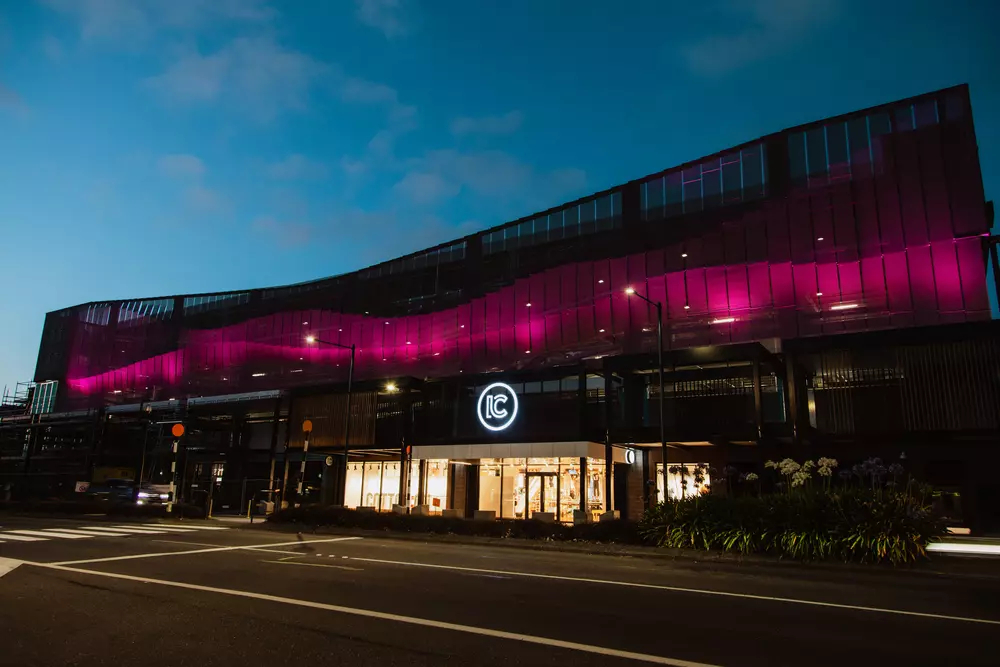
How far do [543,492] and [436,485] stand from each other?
23.3 feet

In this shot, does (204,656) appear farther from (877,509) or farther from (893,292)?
(893,292)

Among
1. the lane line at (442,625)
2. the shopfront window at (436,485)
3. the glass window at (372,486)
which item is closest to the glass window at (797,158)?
the shopfront window at (436,485)

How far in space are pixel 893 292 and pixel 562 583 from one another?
24668 millimetres

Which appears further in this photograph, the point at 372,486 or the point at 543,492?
the point at 372,486

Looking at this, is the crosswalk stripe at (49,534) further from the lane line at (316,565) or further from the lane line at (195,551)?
the lane line at (316,565)

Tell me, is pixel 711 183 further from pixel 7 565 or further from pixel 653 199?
pixel 7 565

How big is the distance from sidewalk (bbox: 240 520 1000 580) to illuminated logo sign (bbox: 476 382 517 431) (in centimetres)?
914

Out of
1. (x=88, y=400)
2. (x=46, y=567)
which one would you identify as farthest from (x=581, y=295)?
(x=88, y=400)

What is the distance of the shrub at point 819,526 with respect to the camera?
646 inches

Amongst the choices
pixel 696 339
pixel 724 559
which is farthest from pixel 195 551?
pixel 696 339

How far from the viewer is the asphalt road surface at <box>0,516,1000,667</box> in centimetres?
688

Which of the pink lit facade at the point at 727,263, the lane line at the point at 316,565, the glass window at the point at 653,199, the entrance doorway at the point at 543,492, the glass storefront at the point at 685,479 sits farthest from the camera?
the glass window at the point at 653,199

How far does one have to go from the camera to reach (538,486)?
33062 millimetres

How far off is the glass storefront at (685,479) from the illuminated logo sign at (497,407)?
816cm
